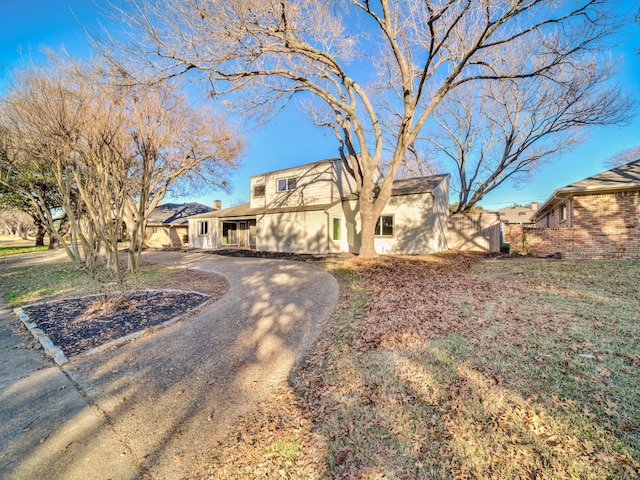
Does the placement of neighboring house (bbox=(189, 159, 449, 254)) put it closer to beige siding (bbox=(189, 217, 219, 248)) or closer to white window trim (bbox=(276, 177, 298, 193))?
white window trim (bbox=(276, 177, 298, 193))

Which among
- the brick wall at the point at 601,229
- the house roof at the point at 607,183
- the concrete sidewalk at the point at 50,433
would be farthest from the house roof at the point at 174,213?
the brick wall at the point at 601,229

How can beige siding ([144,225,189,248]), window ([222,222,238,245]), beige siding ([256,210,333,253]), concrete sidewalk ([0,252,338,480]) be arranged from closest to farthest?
concrete sidewalk ([0,252,338,480])
beige siding ([256,210,333,253])
window ([222,222,238,245])
beige siding ([144,225,189,248])

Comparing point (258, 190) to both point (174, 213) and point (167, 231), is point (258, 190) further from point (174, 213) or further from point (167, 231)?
point (174, 213)

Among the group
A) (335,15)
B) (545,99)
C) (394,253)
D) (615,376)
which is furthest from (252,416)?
(545,99)

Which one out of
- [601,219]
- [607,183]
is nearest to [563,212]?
[601,219]

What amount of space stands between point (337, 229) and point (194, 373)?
1298 cm

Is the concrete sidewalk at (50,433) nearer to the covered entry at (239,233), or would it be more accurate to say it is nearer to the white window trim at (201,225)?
the covered entry at (239,233)

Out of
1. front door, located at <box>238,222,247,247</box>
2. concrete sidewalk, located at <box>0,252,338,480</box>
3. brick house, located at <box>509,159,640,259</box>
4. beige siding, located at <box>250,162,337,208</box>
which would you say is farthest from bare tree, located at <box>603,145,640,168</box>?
concrete sidewalk, located at <box>0,252,338,480</box>

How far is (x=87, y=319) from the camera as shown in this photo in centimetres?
521

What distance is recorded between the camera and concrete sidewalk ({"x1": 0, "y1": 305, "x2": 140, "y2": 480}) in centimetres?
211

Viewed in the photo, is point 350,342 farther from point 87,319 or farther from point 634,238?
point 634,238

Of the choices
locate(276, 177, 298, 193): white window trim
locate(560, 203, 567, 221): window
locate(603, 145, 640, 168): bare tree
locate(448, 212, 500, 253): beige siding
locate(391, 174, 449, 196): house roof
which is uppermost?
locate(603, 145, 640, 168): bare tree

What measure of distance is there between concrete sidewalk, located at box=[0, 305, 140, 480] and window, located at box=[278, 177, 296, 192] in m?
15.4

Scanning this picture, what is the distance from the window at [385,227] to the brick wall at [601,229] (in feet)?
22.1
